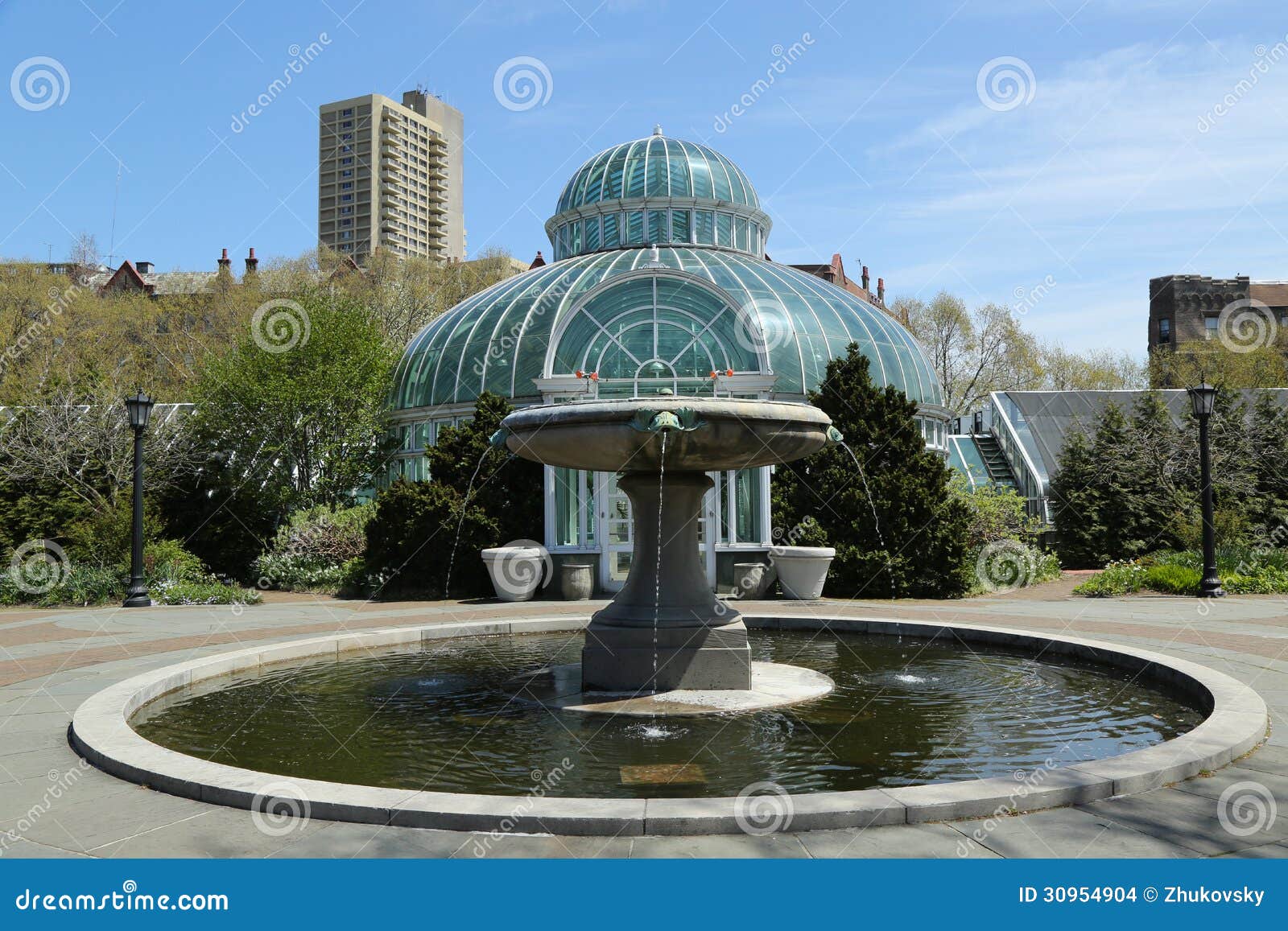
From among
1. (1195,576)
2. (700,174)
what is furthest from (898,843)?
(700,174)

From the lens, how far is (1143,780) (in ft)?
16.9

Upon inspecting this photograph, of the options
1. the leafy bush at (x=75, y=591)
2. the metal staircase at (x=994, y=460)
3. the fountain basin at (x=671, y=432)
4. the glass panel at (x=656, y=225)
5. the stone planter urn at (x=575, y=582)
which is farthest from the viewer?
the metal staircase at (x=994, y=460)

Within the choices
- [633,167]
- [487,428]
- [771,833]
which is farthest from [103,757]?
[633,167]

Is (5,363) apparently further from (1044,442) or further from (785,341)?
(1044,442)

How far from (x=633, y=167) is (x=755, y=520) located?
42.2 feet

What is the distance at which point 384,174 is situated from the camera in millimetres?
136250

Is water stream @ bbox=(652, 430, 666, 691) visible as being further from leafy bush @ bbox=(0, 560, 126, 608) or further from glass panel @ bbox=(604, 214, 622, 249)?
glass panel @ bbox=(604, 214, 622, 249)

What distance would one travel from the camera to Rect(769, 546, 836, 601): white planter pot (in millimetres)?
16422

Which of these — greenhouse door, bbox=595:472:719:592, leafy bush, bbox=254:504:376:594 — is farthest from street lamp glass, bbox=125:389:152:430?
greenhouse door, bbox=595:472:719:592

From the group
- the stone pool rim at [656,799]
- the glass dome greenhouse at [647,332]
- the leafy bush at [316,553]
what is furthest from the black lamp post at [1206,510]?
the leafy bush at [316,553]

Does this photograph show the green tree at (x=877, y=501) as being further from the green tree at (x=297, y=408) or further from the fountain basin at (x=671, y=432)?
the green tree at (x=297, y=408)

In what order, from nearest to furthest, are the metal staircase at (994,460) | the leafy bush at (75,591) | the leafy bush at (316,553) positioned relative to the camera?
the leafy bush at (75,591) < the leafy bush at (316,553) < the metal staircase at (994,460)

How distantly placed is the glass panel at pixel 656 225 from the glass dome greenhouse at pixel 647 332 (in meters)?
0.04

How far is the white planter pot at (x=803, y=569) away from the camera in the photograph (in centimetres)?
1642
